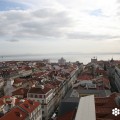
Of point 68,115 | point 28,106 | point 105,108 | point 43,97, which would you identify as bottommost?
point 68,115

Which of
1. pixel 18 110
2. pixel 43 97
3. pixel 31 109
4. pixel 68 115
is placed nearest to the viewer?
pixel 68 115

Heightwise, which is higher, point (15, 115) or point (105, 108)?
point (105, 108)

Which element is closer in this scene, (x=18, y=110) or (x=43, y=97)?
(x=18, y=110)

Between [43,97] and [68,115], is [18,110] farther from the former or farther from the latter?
[43,97]

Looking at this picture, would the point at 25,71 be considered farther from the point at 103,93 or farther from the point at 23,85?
the point at 103,93

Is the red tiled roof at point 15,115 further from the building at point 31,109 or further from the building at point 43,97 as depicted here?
the building at point 43,97

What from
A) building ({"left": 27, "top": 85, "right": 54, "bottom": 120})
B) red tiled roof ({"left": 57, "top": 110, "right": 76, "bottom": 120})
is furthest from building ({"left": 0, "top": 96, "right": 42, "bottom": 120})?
building ({"left": 27, "top": 85, "right": 54, "bottom": 120})

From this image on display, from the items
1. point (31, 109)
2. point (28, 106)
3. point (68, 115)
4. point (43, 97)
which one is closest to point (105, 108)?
point (68, 115)

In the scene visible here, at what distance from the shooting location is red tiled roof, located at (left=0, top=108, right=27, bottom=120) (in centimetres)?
3892

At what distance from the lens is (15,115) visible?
133ft

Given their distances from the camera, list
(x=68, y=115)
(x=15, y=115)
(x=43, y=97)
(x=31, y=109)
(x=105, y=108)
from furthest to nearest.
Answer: (x=43, y=97)
(x=31, y=109)
(x=68, y=115)
(x=15, y=115)
(x=105, y=108)

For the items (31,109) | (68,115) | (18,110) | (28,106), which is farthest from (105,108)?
(18,110)

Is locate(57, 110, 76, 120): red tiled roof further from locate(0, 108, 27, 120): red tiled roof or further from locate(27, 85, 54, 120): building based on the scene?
locate(27, 85, 54, 120): building

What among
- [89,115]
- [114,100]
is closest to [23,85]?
[114,100]
